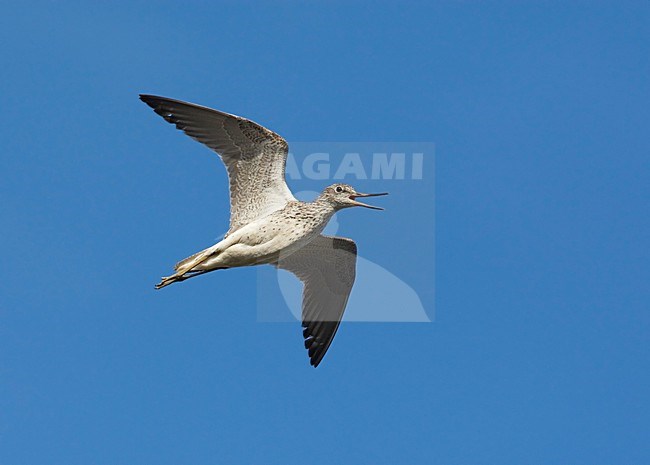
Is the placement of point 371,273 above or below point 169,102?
below

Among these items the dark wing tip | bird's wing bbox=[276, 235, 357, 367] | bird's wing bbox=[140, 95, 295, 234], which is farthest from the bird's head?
the dark wing tip

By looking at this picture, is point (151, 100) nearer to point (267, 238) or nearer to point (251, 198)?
point (251, 198)

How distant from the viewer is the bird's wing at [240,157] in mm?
20703

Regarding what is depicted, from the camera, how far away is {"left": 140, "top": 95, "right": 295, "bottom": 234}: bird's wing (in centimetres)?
2070

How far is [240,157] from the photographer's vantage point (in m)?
20.9

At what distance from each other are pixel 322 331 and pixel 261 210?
3.12 m

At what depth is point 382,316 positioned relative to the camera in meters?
23.3

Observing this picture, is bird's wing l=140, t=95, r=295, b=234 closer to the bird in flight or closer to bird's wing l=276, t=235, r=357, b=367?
the bird in flight

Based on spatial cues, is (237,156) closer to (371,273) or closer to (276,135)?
(276,135)

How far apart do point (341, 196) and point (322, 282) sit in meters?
2.75

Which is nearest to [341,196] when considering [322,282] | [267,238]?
[267,238]

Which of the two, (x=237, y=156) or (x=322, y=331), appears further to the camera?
(x=322, y=331)

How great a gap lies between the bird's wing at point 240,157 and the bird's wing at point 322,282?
6.47 ft

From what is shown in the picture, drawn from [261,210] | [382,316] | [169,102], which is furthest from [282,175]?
[382,316]
